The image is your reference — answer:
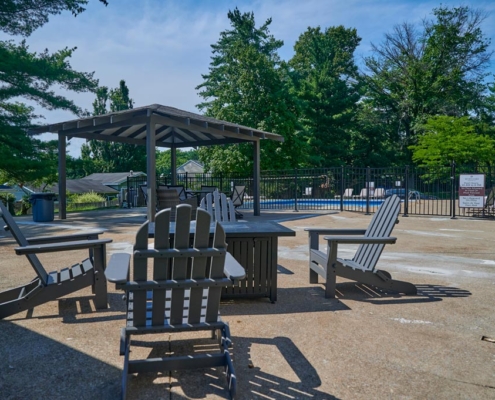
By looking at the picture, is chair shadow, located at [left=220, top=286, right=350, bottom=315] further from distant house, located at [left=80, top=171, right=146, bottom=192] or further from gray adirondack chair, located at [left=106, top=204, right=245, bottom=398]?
distant house, located at [left=80, top=171, right=146, bottom=192]

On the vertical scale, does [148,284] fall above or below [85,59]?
below

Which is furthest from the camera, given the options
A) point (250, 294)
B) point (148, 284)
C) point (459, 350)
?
point (250, 294)

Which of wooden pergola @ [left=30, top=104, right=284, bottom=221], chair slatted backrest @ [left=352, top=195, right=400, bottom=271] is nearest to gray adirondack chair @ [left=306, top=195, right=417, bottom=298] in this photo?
chair slatted backrest @ [left=352, top=195, right=400, bottom=271]

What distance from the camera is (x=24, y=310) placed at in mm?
3451

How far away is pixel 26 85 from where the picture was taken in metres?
16.8

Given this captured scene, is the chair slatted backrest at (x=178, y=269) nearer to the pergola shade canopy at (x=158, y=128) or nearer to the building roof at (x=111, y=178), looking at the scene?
the pergola shade canopy at (x=158, y=128)

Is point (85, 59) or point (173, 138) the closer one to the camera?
point (173, 138)

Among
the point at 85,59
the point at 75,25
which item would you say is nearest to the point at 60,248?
the point at 75,25

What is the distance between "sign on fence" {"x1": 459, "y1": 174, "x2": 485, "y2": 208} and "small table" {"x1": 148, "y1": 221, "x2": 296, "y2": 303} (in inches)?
480

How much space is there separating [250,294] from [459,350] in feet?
6.14

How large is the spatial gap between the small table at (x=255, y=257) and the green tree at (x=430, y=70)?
111ft

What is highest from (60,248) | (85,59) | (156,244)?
(85,59)

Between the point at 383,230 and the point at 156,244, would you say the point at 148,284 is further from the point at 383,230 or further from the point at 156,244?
the point at 383,230

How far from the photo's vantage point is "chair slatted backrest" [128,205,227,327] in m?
2.26
